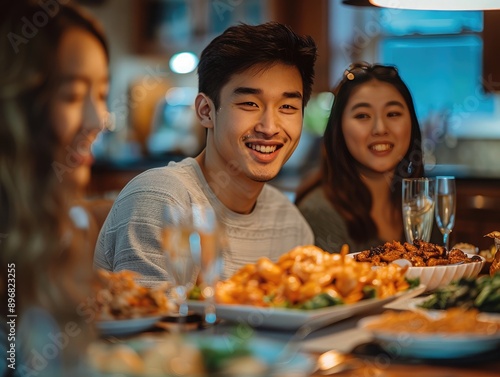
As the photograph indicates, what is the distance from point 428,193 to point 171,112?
4163 millimetres

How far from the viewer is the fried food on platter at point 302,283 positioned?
1.34 metres

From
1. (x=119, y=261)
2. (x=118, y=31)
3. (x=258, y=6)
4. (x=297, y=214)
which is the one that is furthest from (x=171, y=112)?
(x=119, y=261)

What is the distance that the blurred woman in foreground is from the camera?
101 cm

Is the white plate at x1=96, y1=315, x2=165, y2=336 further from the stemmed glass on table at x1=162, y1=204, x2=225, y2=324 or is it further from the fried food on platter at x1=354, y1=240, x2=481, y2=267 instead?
the fried food on platter at x1=354, y1=240, x2=481, y2=267

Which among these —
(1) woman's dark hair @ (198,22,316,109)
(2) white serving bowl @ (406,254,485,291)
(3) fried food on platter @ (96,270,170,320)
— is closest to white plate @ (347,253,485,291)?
(2) white serving bowl @ (406,254,485,291)

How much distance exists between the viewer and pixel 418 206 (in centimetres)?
197

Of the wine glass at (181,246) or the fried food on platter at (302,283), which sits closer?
the wine glass at (181,246)

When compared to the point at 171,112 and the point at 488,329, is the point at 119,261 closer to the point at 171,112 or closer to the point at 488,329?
the point at 488,329

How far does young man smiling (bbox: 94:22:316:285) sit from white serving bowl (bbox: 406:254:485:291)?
621 millimetres

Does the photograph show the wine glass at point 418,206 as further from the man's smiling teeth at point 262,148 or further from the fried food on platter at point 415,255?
the man's smiling teeth at point 262,148

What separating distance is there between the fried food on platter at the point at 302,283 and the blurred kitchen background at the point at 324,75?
8.87 feet

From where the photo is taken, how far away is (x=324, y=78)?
16.4 ft

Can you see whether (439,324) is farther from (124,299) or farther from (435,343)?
(124,299)

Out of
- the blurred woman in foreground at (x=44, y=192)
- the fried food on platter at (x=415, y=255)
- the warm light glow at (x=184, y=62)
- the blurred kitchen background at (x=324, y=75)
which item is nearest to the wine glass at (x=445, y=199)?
the fried food on platter at (x=415, y=255)
